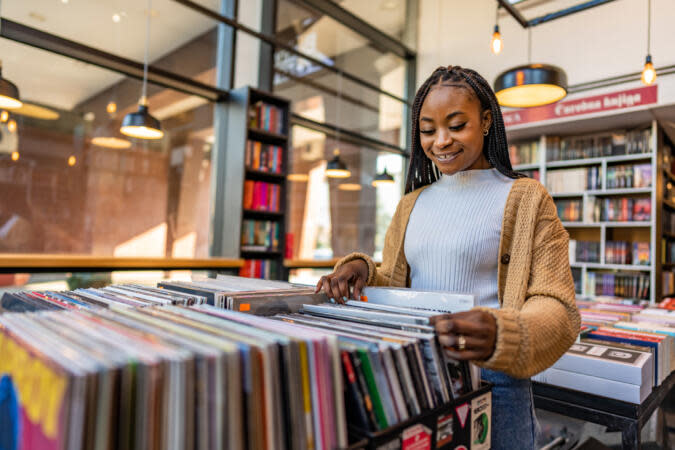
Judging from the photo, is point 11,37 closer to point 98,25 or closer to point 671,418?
point 98,25

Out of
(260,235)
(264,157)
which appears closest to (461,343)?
(260,235)

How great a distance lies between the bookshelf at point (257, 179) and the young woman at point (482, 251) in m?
3.17

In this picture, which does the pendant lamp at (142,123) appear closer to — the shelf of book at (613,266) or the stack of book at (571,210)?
the stack of book at (571,210)

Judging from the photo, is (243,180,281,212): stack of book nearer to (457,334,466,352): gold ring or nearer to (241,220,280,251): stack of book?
(241,220,280,251): stack of book

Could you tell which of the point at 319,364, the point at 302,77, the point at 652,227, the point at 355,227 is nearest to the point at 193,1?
the point at 302,77

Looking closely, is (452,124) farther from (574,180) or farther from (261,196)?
(574,180)

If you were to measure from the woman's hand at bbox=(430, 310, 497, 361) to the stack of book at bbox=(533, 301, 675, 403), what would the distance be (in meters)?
0.75

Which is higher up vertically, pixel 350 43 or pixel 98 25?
pixel 350 43

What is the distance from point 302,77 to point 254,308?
5.03 meters

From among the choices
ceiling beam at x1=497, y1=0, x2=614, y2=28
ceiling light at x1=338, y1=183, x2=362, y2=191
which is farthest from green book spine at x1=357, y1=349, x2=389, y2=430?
ceiling light at x1=338, y1=183, x2=362, y2=191

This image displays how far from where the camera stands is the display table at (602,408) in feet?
3.36

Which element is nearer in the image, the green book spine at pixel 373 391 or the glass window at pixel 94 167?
the green book spine at pixel 373 391

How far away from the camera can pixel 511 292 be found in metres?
0.78

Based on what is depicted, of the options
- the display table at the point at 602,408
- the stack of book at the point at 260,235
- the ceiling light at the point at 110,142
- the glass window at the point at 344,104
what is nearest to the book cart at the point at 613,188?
the glass window at the point at 344,104
